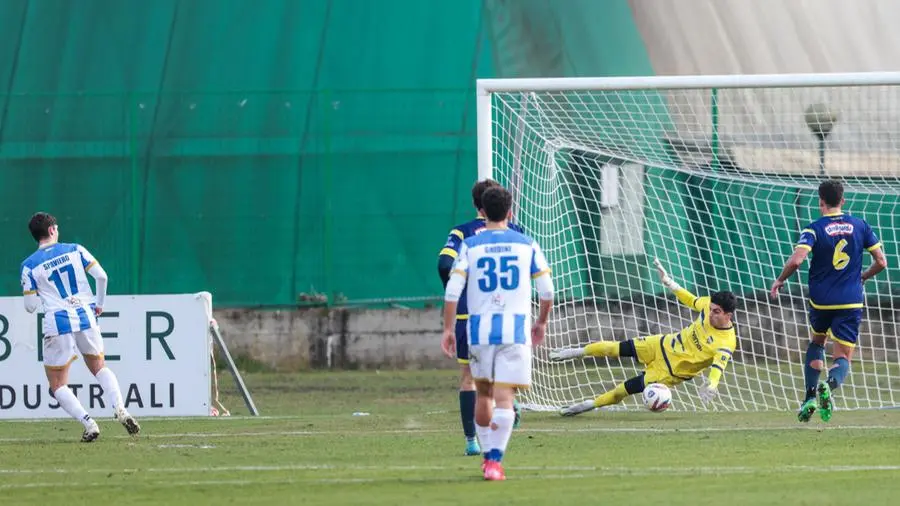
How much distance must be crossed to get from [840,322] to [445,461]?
14.0 feet

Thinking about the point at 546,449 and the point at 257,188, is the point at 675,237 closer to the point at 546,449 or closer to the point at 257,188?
the point at 257,188

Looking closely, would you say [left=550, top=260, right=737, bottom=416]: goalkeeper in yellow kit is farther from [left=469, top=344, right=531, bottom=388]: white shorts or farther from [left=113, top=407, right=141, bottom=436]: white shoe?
[left=469, top=344, right=531, bottom=388]: white shorts

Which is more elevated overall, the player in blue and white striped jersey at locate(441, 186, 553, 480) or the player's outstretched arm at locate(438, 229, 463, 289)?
the player's outstretched arm at locate(438, 229, 463, 289)

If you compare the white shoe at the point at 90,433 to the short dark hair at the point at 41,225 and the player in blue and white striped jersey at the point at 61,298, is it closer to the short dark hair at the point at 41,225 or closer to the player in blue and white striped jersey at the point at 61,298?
→ the player in blue and white striped jersey at the point at 61,298

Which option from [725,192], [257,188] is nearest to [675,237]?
[725,192]

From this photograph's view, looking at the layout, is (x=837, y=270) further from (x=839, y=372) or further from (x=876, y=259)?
(x=839, y=372)

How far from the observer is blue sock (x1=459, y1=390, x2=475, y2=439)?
10.7m

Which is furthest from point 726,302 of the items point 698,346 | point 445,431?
point 445,431

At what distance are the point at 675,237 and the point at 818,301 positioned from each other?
648 centimetres

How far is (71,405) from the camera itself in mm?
12555

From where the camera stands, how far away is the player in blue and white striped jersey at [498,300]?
9188mm

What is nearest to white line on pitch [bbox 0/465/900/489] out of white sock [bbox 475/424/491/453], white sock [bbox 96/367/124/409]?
white sock [bbox 475/424/491/453]

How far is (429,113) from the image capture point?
71.3ft

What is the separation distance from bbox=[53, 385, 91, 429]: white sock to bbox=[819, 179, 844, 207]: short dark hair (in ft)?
19.5
